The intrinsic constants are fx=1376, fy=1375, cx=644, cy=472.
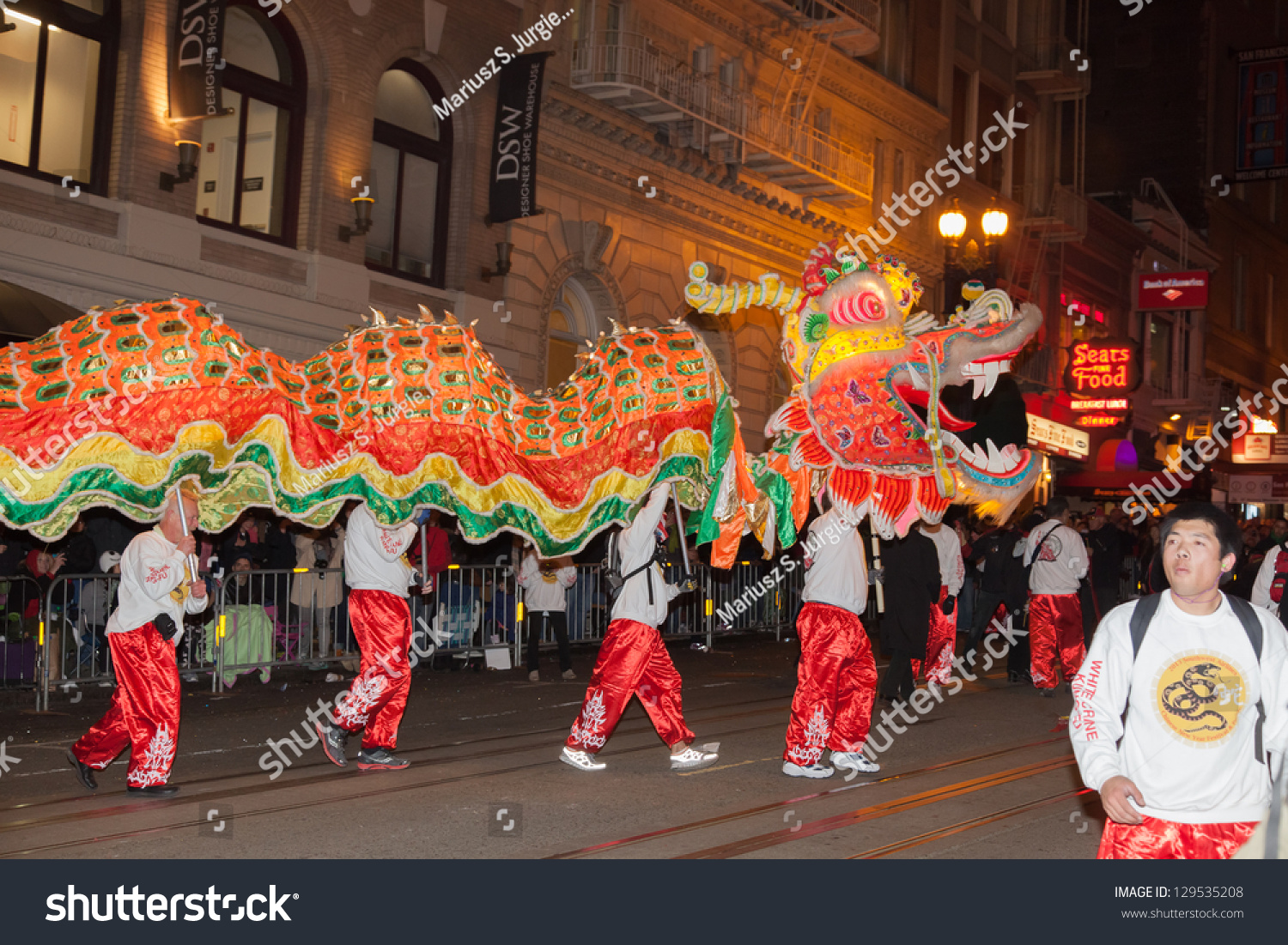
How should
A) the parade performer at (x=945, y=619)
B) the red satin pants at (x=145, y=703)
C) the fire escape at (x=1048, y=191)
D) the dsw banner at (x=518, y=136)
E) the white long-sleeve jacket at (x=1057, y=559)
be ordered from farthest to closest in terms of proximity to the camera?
the fire escape at (x=1048, y=191)
the dsw banner at (x=518, y=136)
the parade performer at (x=945, y=619)
the white long-sleeve jacket at (x=1057, y=559)
the red satin pants at (x=145, y=703)

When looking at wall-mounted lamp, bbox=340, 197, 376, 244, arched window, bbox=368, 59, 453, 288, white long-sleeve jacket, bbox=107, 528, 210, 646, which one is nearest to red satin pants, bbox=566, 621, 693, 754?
white long-sleeve jacket, bbox=107, 528, 210, 646

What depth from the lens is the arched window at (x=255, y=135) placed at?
1588cm

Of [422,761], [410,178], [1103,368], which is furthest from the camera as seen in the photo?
[1103,368]

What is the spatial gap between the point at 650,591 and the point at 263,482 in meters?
2.68

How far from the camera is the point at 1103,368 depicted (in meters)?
32.4

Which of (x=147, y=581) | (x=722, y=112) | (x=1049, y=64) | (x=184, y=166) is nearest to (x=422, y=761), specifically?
(x=147, y=581)

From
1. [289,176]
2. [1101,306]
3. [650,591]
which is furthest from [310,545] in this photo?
[1101,306]

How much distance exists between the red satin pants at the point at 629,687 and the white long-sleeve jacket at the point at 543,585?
477 cm

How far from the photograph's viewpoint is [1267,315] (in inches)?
1877

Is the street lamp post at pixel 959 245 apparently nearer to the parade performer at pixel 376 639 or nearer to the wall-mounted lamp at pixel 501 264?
the wall-mounted lamp at pixel 501 264

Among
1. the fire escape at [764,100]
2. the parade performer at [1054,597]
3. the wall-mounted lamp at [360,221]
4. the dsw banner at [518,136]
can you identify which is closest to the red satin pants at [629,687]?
the parade performer at [1054,597]

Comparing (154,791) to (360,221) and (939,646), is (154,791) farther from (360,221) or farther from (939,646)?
(360,221)

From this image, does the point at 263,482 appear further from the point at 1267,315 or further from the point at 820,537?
the point at 1267,315

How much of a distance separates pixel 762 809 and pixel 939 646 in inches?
256
